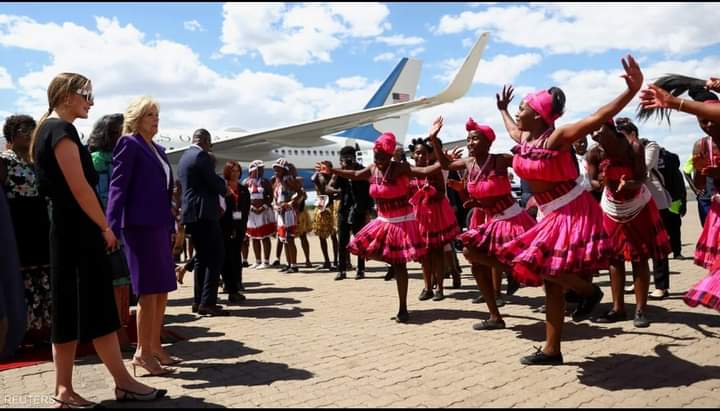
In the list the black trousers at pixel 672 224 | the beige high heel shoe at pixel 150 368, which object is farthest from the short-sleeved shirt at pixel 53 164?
the black trousers at pixel 672 224

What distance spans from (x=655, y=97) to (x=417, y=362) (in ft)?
7.86

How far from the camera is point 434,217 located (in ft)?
22.3

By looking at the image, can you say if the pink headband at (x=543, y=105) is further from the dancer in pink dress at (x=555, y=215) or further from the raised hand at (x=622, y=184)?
the raised hand at (x=622, y=184)

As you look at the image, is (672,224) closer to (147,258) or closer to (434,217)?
(434,217)

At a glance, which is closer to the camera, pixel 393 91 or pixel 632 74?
pixel 632 74

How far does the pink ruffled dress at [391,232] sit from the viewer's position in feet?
18.7

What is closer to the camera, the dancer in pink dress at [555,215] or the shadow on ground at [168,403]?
the shadow on ground at [168,403]

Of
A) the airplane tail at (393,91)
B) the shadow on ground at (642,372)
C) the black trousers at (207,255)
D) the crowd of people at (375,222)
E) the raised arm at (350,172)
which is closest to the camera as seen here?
the crowd of people at (375,222)

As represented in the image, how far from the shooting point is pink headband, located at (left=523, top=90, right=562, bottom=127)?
3996 millimetres

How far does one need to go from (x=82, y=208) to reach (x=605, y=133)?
4.07 metres

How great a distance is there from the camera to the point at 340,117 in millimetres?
16781

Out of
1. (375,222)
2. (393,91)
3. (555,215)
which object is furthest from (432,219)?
(393,91)

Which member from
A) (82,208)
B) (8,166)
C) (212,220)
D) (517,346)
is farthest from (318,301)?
(82,208)

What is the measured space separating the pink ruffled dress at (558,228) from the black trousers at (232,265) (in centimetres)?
433
